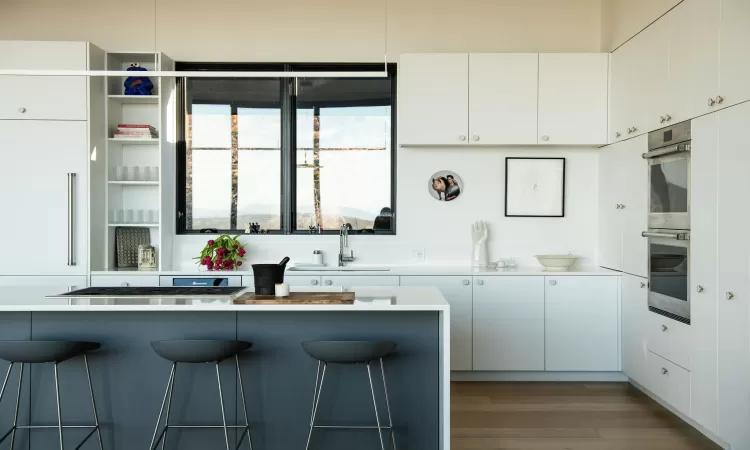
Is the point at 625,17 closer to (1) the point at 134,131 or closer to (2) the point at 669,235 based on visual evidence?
(2) the point at 669,235

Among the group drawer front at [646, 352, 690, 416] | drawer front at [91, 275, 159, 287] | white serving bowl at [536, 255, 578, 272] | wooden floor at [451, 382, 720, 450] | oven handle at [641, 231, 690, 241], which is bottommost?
wooden floor at [451, 382, 720, 450]

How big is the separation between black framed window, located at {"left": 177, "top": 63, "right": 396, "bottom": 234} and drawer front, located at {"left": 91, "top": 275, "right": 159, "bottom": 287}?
2.30 feet

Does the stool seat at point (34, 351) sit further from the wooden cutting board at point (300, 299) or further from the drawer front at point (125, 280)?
the drawer front at point (125, 280)

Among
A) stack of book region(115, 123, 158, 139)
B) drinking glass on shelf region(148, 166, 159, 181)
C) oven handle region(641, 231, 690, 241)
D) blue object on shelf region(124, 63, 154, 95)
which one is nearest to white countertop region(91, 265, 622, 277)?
oven handle region(641, 231, 690, 241)

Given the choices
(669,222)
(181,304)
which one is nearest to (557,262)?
(669,222)

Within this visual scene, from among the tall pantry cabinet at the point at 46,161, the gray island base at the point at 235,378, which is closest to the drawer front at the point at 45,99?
the tall pantry cabinet at the point at 46,161

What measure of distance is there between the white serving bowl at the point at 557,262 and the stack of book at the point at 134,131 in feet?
11.2

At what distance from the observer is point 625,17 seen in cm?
469

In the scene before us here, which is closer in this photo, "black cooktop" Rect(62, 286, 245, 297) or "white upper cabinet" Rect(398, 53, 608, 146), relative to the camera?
"black cooktop" Rect(62, 286, 245, 297)

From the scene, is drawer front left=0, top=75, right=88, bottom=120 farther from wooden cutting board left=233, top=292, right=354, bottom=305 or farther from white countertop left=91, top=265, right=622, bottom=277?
wooden cutting board left=233, top=292, right=354, bottom=305

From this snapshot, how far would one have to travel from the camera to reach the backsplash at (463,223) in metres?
5.31

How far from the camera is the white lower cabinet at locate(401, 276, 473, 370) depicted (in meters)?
4.74

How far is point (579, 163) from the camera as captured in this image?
5.31m

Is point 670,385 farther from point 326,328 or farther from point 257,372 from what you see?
point 257,372
